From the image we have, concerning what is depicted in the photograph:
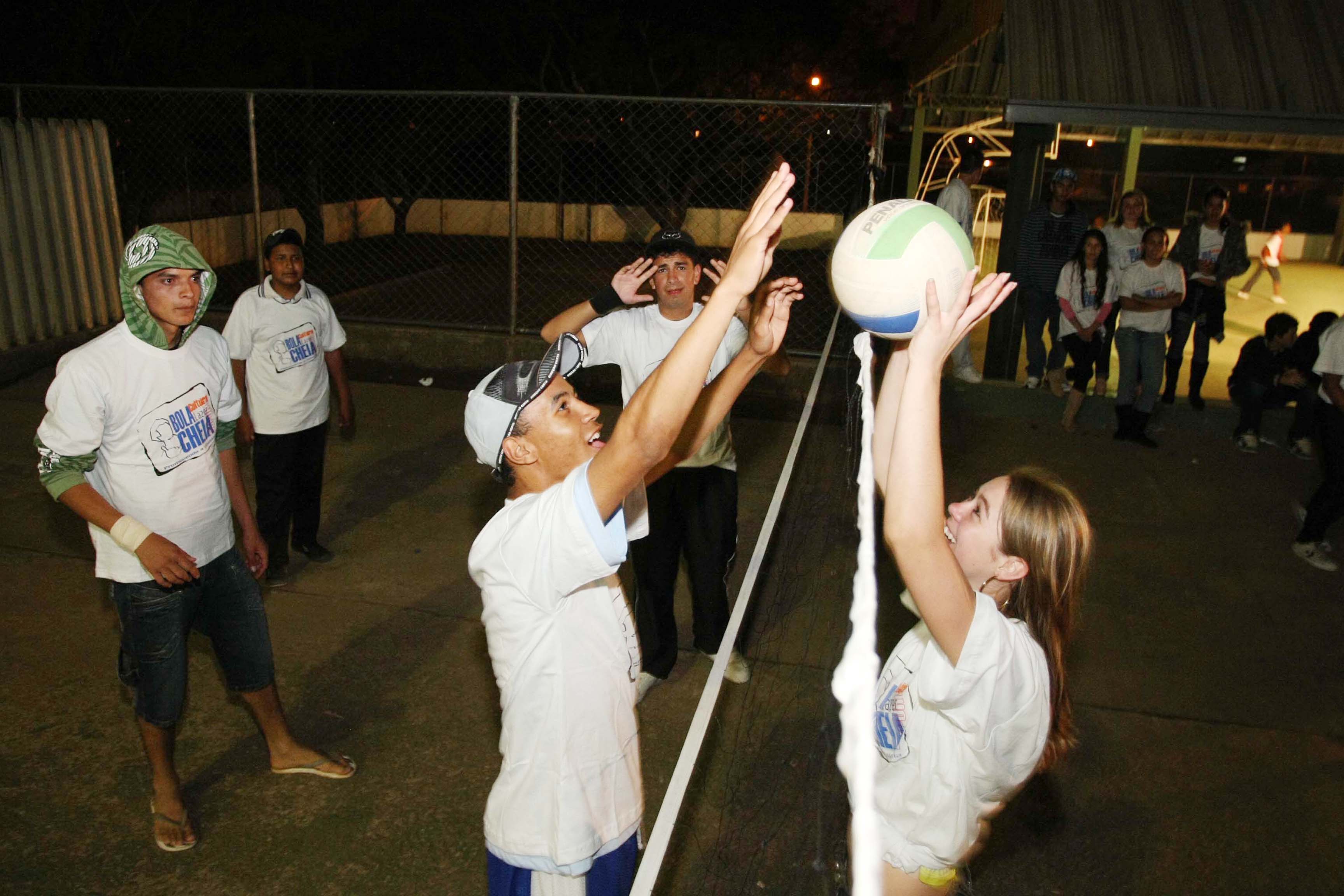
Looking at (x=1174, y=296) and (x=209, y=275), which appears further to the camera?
(x=1174, y=296)

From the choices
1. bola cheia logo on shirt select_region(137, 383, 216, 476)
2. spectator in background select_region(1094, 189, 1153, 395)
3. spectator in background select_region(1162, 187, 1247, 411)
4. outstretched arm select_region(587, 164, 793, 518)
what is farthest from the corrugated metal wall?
spectator in background select_region(1162, 187, 1247, 411)

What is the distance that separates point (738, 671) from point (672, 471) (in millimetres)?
1087

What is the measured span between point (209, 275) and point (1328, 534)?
23.6 ft

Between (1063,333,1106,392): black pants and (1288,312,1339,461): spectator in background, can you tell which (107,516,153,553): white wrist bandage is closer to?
(1063,333,1106,392): black pants

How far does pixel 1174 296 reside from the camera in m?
8.77

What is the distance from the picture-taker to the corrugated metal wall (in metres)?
9.66

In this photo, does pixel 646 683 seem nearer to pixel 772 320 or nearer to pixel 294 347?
pixel 772 320

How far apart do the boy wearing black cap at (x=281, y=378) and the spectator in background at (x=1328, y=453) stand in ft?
19.7

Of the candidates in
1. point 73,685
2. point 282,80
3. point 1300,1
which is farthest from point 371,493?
point 282,80

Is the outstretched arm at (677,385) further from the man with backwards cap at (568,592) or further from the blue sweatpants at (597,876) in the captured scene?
the blue sweatpants at (597,876)

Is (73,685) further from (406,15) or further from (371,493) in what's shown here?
(406,15)

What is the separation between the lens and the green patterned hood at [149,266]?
3551 millimetres

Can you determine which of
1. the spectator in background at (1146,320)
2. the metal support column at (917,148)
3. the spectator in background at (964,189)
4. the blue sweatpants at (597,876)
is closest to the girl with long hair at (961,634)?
the blue sweatpants at (597,876)

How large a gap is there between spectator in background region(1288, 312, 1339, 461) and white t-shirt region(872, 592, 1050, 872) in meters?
7.24
